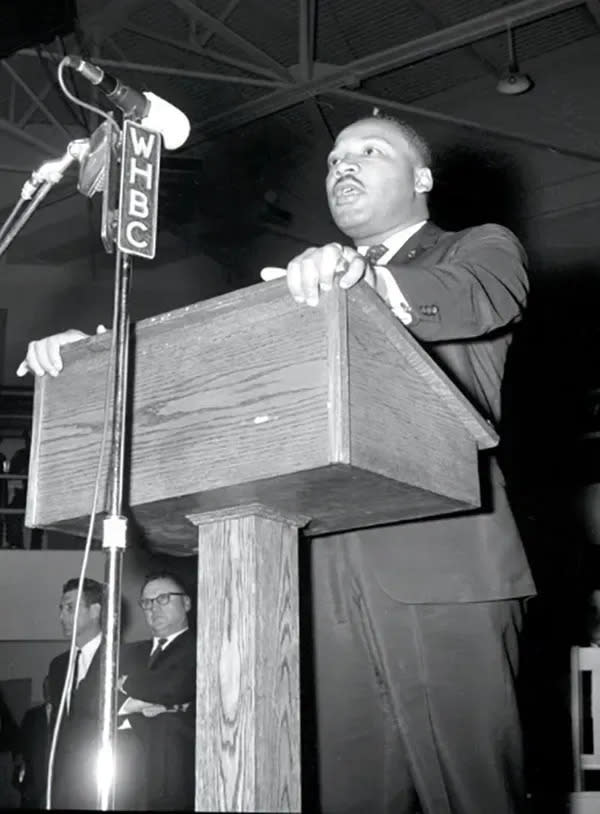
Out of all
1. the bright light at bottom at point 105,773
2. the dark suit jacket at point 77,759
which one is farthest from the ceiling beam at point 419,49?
the bright light at bottom at point 105,773

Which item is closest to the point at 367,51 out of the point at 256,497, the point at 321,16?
the point at 321,16

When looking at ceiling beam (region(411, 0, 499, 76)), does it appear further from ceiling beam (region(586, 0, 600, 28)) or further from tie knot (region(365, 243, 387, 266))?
tie knot (region(365, 243, 387, 266))

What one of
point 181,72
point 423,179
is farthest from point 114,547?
point 181,72

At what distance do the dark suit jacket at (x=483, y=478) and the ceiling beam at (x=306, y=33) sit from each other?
451cm

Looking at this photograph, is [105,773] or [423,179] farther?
[423,179]

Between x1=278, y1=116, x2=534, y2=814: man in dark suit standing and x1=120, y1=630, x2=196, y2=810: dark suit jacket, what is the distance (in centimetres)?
318

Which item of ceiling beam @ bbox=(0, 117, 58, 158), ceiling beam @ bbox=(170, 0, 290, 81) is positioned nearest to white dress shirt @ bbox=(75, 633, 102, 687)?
ceiling beam @ bbox=(0, 117, 58, 158)

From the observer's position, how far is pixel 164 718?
4.94m

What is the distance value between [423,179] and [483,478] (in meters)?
0.67

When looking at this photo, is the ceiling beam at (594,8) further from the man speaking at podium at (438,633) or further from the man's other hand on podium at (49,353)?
the man's other hand on podium at (49,353)

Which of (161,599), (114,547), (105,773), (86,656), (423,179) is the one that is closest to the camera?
(105,773)

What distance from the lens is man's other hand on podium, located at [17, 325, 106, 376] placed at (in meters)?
1.56

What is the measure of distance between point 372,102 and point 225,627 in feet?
19.7

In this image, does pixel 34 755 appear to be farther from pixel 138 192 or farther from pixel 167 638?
pixel 138 192
